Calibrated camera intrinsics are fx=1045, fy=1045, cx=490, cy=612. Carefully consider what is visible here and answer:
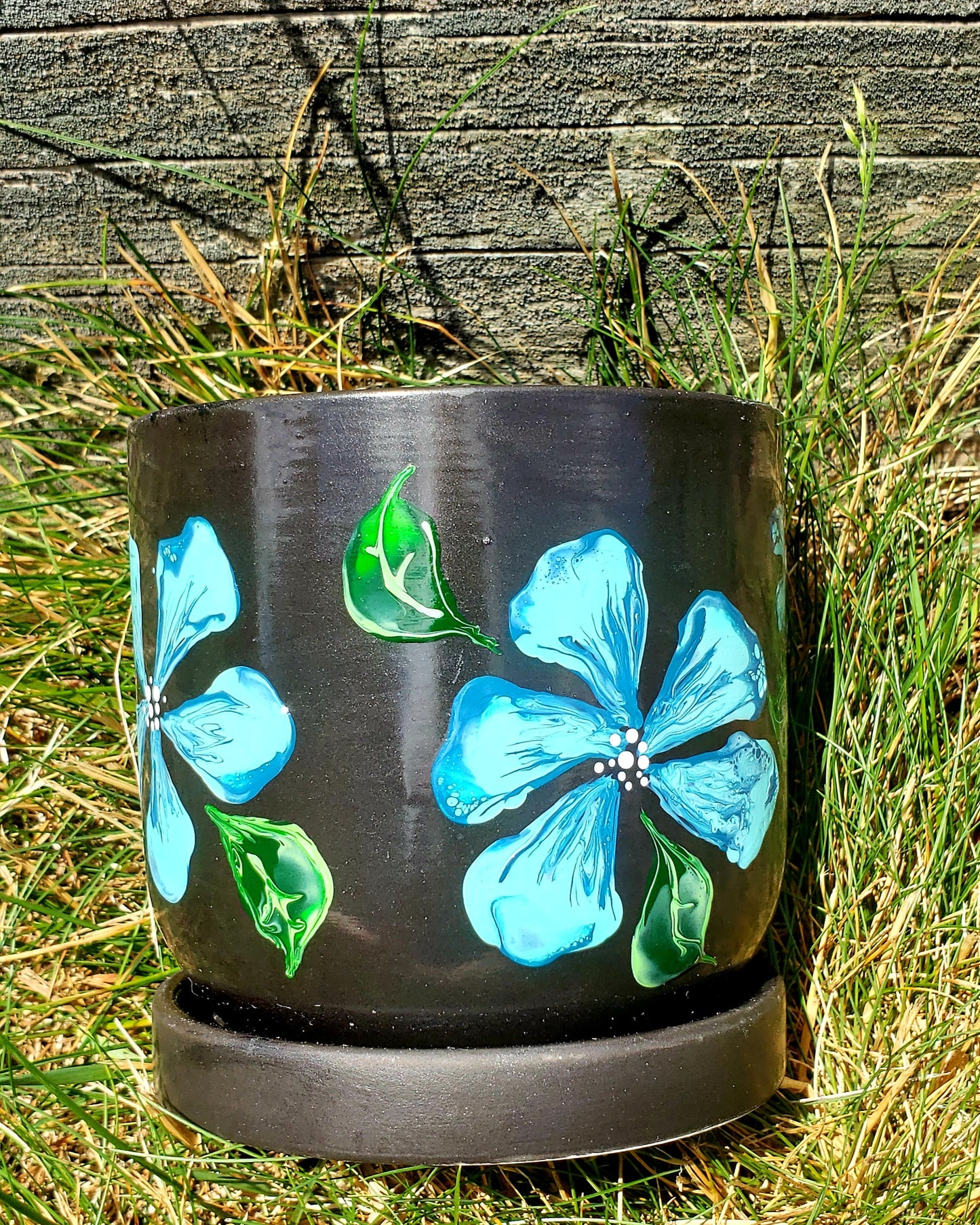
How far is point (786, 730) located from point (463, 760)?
1.02 feet

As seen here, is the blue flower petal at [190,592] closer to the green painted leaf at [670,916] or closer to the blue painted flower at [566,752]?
the blue painted flower at [566,752]

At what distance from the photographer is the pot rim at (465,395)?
70 cm

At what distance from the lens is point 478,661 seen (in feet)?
2.27

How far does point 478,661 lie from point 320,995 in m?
0.26

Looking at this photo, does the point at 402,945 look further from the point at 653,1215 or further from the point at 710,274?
the point at 710,274

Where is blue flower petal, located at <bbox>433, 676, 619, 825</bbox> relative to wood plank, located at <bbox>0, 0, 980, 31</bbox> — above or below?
below

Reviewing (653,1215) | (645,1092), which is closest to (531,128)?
(645,1092)

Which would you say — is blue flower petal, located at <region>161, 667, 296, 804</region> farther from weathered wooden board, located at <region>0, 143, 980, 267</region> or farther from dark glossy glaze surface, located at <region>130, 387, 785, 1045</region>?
weathered wooden board, located at <region>0, 143, 980, 267</region>

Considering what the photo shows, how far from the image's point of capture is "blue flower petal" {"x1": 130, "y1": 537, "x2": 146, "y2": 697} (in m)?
0.84

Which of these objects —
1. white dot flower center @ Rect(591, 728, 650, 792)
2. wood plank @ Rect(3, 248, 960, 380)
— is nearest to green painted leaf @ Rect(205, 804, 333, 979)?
white dot flower center @ Rect(591, 728, 650, 792)

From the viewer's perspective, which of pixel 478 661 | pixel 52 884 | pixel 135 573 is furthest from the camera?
pixel 52 884

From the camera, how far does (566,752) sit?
2.31ft

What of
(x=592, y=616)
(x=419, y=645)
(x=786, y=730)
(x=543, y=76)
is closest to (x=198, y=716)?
(x=419, y=645)

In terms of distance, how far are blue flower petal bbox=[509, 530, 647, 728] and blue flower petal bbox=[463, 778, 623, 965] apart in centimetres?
7
